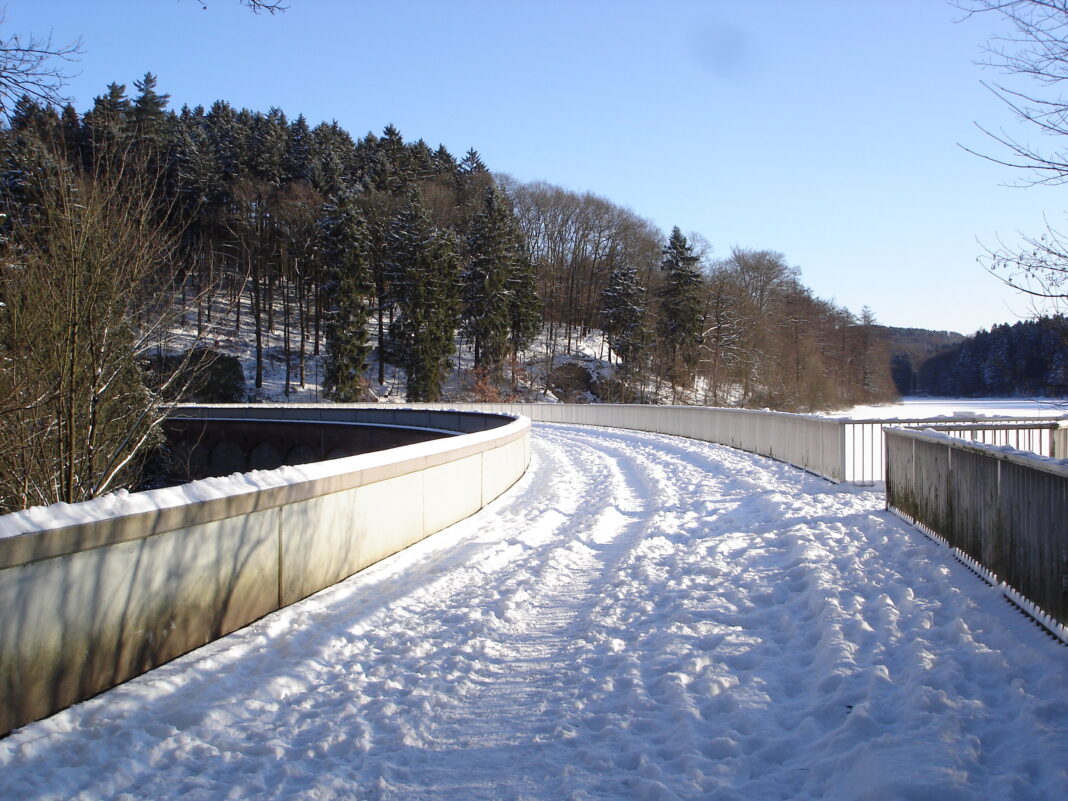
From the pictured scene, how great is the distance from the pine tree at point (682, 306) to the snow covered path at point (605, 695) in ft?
183

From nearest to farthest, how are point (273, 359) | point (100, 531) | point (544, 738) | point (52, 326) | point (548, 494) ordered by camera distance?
point (544, 738), point (100, 531), point (52, 326), point (548, 494), point (273, 359)

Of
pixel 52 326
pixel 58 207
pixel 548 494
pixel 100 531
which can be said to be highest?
pixel 58 207

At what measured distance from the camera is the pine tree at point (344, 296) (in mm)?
49531

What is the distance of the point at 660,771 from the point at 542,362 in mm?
64970

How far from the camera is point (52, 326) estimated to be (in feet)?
30.6

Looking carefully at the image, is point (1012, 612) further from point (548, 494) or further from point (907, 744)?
point (548, 494)

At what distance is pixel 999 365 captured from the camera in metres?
11.6

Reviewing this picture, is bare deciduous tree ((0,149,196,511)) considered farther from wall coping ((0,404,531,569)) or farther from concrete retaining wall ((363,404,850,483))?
concrete retaining wall ((363,404,850,483))

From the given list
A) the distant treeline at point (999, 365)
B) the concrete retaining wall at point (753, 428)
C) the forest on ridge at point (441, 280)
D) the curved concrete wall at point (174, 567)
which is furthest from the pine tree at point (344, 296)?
the curved concrete wall at point (174, 567)

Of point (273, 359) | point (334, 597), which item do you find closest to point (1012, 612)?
point (334, 597)

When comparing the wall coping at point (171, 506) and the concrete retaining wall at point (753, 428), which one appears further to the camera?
the concrete retaining wall at point (753, 428)

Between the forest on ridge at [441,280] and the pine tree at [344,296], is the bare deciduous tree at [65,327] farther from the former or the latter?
the pine tree at [344,296]

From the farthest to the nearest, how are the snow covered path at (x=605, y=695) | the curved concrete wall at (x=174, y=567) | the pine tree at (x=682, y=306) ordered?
the pine tree at (x=682, y=306)
the curved concrete wall at (x=174, y=567)
the snow covered path at (x=605, y=695)

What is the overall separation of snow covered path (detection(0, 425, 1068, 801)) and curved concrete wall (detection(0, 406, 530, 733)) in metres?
0.19
